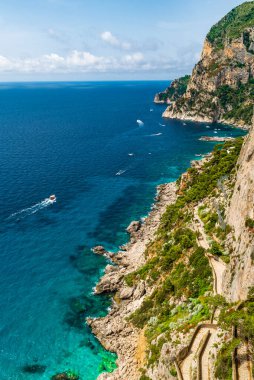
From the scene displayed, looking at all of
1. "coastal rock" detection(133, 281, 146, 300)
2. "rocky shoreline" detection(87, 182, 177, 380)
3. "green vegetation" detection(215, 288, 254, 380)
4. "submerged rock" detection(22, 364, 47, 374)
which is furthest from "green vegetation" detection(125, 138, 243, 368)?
"submerged rock" detection(22, 364, 47, 374)

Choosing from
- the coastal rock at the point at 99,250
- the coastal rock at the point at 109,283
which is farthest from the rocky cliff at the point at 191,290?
the coastal rock at the point at 99,250

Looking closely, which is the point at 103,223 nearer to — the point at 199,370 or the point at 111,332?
the point at 111,332

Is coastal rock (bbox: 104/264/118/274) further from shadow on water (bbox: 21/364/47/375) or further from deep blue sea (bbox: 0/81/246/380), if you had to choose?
shadow on water (bbox: 21/364/47/375)

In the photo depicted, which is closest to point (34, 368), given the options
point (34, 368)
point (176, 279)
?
point (34, 368)

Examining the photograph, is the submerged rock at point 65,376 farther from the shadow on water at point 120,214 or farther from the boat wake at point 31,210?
the boat wake at point 31,210

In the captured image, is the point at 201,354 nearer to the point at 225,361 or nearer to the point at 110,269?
the point at 225,361

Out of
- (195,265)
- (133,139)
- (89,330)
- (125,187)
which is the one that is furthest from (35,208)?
(133,139)

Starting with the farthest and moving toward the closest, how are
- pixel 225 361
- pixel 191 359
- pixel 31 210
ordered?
pixel 31 210
pixel 191 359
pixel 225 361
